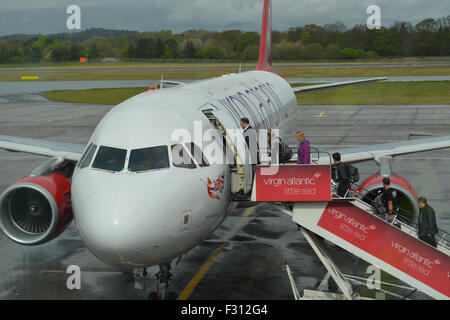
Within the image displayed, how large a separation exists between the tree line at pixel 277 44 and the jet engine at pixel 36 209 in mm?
52632

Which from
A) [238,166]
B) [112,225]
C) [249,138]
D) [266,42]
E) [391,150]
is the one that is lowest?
[112,225]

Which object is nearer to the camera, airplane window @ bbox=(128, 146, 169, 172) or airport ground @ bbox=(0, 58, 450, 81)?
airplane window @ bbox=(128, 146, 169, 172)

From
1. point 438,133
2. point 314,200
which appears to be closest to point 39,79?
point 438,133

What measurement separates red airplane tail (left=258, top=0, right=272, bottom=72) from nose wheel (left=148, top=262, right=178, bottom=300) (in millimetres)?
20442

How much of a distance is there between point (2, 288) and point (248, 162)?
22.4 ft

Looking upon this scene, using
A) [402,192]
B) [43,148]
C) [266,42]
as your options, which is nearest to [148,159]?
[402,192]

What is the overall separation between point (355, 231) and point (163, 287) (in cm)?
453

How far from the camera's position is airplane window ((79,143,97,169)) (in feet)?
37.0

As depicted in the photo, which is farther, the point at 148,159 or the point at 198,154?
the point at 198,154

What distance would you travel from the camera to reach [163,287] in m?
13.3

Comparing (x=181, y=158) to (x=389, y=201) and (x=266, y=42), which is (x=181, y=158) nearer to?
(x=389, y=201)

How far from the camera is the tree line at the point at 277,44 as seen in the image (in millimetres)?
66812

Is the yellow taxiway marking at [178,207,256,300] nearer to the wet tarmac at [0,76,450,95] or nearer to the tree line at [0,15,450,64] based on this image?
the tree line at [0,15,450,64]

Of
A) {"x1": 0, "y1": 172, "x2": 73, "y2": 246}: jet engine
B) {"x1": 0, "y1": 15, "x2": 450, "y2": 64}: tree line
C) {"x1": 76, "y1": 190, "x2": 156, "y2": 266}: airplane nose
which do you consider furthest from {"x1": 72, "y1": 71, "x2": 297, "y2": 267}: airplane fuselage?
{"x1": 0, "y1": 15, "x2": 450, "y2": 64}: tree line
